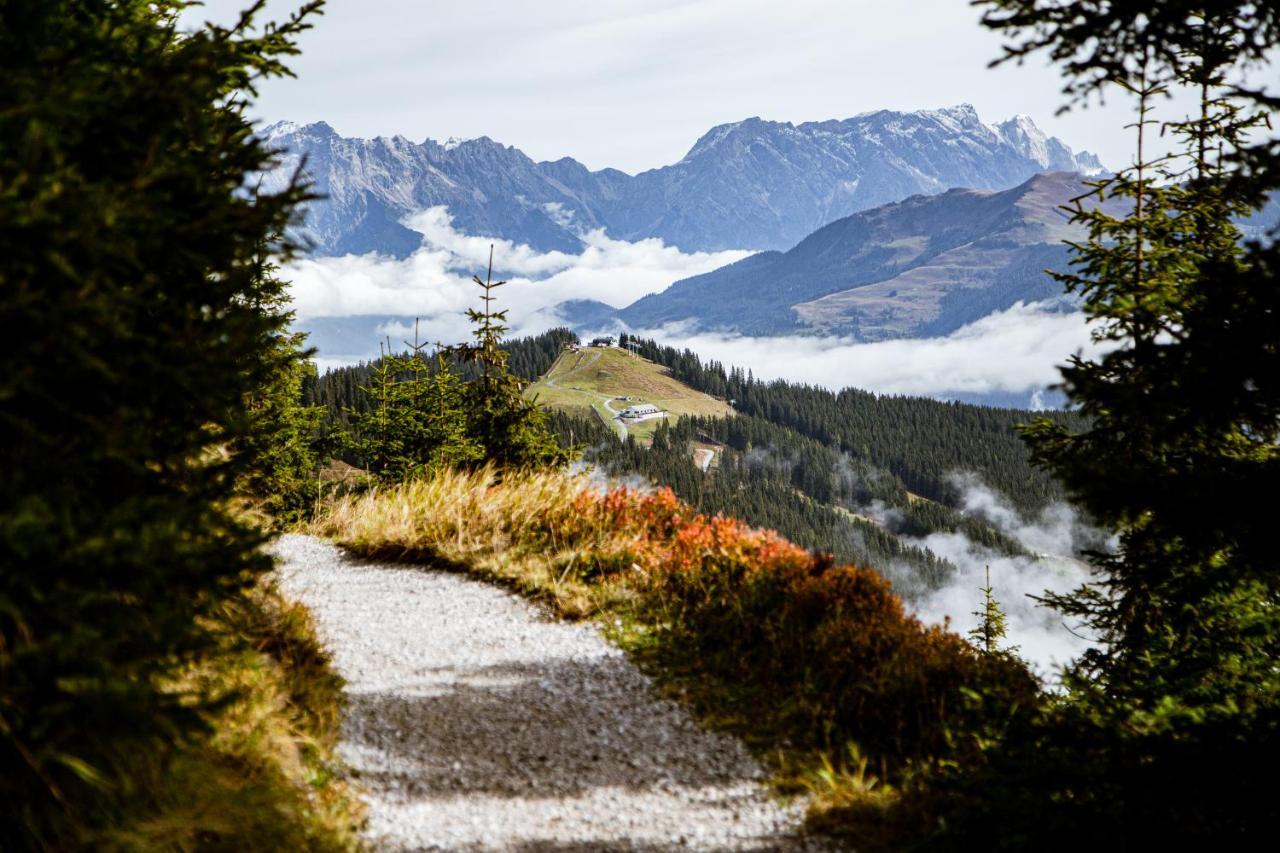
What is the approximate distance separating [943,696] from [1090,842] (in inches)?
93.8

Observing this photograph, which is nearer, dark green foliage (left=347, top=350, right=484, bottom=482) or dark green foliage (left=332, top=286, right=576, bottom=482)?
dark green foliage (left=332, top=286, right=576, bottom=482)

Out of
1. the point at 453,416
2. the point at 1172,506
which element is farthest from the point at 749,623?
the point at 453,416

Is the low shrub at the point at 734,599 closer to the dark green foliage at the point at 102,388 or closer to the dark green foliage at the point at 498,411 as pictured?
the dark green foliage at the point at 102,388

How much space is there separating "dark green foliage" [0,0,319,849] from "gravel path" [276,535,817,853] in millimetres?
1986

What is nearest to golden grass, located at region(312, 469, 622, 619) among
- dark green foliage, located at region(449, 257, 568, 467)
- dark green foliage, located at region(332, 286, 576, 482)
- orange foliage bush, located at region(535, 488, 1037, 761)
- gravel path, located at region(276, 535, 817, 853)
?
orange foliage bush, located at region(535, 488, 1037, 761)

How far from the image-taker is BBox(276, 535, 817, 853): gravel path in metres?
5.17

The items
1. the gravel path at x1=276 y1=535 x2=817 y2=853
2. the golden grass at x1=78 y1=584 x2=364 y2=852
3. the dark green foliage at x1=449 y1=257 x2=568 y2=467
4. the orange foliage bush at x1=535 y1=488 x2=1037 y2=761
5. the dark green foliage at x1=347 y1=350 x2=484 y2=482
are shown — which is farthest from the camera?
the dark green foliage at x1=347 y1=350 x2=484 y2=482

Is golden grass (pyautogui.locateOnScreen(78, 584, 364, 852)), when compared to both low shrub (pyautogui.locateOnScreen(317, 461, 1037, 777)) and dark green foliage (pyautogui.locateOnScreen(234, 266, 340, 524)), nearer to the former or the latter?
low shrub (pyautogui.locateOnScreen(317, 461, 1037, 777))

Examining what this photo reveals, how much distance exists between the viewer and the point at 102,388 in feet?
12.1

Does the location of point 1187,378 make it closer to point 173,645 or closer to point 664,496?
point 173,645

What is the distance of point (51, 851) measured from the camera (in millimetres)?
3492

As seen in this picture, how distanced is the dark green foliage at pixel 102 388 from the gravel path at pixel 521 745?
1.99 metres

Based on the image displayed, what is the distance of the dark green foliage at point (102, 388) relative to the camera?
3.22 metres

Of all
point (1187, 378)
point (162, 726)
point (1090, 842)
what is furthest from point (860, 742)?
point (162, 726)
